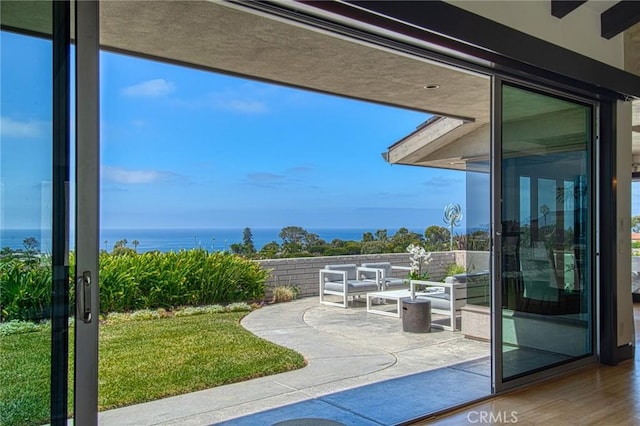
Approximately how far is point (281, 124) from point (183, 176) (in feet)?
18.4

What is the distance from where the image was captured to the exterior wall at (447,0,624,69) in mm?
3419

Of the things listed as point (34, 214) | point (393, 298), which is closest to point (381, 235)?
point (393, 298)

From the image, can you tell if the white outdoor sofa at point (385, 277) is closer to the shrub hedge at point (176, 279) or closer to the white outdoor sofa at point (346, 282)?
the white outdoor sofa at point (346, 282)

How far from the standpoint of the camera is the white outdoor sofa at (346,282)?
851 cm

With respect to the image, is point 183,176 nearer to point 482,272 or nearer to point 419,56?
point 482,272

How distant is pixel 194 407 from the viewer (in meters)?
3.77

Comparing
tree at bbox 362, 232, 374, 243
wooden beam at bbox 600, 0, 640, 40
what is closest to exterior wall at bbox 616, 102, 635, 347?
wooden beam at bbox 600, 0, 640, 40

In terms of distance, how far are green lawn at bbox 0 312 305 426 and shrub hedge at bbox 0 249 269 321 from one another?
63 cm

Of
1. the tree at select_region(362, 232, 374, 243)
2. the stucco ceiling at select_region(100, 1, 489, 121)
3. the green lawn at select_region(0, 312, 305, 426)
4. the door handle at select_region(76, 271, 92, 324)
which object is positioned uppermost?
the stucco ceiling at select_region(100, 1, 489, 121)

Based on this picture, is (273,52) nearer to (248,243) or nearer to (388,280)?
(388,280)

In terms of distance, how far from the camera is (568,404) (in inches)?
137

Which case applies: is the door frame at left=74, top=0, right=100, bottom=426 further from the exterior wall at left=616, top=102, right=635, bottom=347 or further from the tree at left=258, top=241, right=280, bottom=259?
the tree at left=258, top=241, right=280, bottom=259

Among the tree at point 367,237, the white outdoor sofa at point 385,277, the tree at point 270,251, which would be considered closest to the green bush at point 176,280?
the white outdoor sofa at point 385,277

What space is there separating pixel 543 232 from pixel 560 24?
1.66m
